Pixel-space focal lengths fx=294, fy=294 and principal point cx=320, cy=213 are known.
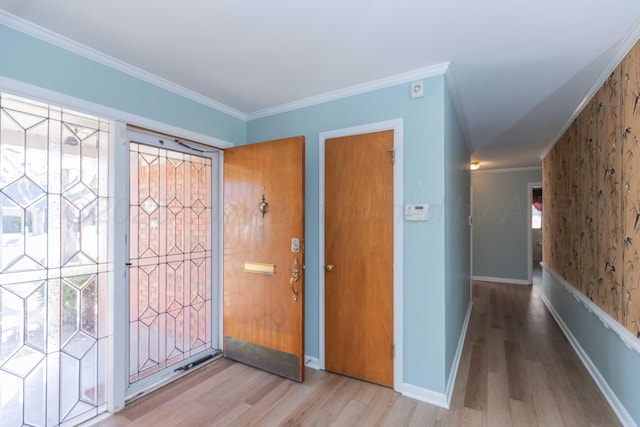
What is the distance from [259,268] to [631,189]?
280cm

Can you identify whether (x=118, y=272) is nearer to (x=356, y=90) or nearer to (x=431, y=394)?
(x=356, y=90)

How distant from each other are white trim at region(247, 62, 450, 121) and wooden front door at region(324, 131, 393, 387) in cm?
40

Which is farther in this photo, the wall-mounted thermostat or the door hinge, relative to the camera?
the door hinge

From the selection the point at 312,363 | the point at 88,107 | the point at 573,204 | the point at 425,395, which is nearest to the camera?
the point at 88,107

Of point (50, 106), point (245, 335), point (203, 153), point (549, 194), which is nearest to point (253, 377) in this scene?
point (245, 335)

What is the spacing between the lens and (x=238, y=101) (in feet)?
9.40

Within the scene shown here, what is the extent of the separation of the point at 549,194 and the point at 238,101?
474cm

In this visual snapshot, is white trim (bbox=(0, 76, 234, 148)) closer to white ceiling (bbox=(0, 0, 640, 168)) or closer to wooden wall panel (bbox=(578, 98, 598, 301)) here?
white ceiling (bbox=(0, 0, 640, 168))

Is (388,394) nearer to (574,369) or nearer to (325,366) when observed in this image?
(325,366)

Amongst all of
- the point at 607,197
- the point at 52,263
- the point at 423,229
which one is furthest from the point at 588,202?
the point at 52,263

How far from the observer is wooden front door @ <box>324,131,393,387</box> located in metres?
2.38

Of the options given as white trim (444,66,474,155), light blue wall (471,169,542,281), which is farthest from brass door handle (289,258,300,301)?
light blue wall (471,169,542,281)

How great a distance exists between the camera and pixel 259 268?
8.89ft

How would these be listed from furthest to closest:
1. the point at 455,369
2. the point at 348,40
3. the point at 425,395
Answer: the point at 455,369 < the point at 425,395 < the point at 348,40
